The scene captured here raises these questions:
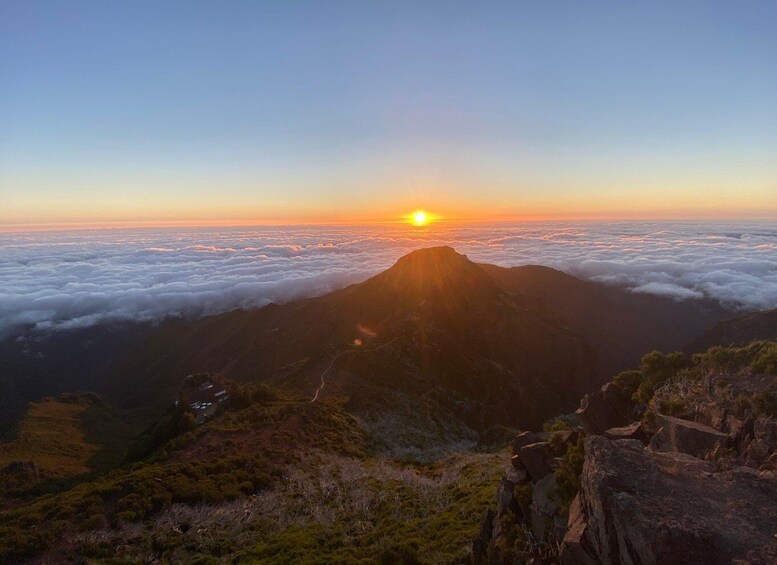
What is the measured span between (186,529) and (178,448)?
1518 cm

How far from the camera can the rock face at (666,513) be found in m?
8.14

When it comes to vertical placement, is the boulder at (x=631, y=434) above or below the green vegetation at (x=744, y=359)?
below

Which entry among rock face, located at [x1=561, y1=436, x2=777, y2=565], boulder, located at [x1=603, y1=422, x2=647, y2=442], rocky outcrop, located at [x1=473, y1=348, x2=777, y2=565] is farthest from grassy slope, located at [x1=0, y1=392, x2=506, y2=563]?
rock face, located at [x1=561, y1=436, x2=777, y2=565]

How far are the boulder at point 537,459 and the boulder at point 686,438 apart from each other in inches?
119

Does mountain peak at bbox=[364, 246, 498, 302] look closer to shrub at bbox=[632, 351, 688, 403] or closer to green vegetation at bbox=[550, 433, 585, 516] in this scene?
shrub at bbox=[632, 351, 688, 403]

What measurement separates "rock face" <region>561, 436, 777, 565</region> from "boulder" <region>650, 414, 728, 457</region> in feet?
4.33

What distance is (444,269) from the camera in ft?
269

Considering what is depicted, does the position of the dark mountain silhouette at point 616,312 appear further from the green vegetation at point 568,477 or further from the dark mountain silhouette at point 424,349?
the green vegetation at point 568,477

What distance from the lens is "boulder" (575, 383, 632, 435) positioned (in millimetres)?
18188

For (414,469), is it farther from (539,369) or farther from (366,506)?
(539,369)

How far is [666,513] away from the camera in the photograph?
8.78 meters

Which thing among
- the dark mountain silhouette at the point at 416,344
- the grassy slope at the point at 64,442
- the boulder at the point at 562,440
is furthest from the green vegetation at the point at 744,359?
the grassy slope at the point at 64,442

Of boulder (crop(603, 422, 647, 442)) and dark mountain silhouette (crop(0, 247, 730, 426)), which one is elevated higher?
boulder (crop(603, 422, 647, 442))

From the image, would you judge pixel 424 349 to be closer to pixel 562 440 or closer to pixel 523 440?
pixel 523 440
